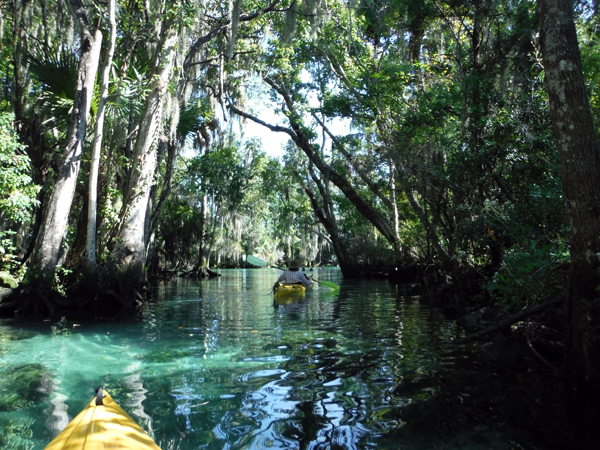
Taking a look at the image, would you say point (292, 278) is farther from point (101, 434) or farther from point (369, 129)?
point (101, 434)

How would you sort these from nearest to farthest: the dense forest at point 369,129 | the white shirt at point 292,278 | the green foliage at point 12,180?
1. the dense forest at point 369,129
2. the green foliage at point 12,180
3. the white shirt at point 292,278

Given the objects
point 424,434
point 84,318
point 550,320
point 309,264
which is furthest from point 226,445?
point 309,264

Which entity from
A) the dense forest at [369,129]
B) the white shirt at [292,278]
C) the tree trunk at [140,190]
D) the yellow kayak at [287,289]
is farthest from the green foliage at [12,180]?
the white shirt at [292,278]

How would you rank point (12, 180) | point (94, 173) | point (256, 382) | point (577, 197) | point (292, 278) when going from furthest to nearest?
point (292, 278) < point (94, 173) < point (12, 180) < point (256, 382) < point (577, 197)

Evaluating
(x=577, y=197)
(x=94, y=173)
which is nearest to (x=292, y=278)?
(x=94, y=173)

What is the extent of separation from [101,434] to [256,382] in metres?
2.43

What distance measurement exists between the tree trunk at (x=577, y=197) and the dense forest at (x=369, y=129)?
0.01 metres

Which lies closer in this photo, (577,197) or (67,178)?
(577,197)

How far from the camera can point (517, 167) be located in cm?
835

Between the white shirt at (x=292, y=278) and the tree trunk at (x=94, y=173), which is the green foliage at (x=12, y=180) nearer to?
the tree trunk at (x=94, y=173)

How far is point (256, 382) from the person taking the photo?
4.52 meters

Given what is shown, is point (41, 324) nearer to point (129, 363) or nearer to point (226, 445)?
point (129, 363)

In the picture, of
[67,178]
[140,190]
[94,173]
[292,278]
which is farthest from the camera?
[292,278]

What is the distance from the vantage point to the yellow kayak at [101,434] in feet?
7.04
